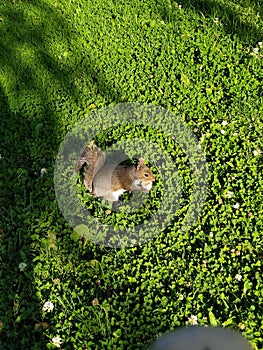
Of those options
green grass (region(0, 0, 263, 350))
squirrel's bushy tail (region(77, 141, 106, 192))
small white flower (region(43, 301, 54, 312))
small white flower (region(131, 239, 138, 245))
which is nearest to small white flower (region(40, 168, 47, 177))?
green grass (region(0, 0, 263, 350))

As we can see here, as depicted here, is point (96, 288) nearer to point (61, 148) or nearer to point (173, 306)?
point (173, 306)

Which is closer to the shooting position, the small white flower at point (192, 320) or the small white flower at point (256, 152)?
the small white flower at point (192, 320)

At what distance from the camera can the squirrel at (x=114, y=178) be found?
376cm

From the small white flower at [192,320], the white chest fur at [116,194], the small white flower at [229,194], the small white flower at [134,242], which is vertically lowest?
the small white flower at [192,320]

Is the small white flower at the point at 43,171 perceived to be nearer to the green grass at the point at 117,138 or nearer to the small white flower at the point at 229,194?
the green grass at the point at 117,138

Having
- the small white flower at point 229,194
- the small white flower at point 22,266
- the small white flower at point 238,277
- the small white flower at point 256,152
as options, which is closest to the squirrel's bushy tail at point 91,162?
the small white flower at point 22,266

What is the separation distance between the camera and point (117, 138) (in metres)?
4.39

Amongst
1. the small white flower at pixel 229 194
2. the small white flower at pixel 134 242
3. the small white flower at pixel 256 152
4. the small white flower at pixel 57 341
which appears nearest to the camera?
the small white flower at pixel 57 341

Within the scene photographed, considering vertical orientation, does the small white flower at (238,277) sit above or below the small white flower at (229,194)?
below

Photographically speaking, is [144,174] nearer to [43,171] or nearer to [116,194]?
[116,194]

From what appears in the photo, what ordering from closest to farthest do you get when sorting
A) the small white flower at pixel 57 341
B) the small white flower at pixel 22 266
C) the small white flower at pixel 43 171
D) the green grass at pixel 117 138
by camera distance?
the small white flower at pixel 57 341 → the green grass at pixel 117 138 → the small white flower at pixel 22 266 → the small white flower at pixel 43 171

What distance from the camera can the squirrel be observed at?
148 inches

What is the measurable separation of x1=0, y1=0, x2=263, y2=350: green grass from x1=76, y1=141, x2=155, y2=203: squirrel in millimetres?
166

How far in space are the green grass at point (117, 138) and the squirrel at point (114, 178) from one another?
0.55ft
